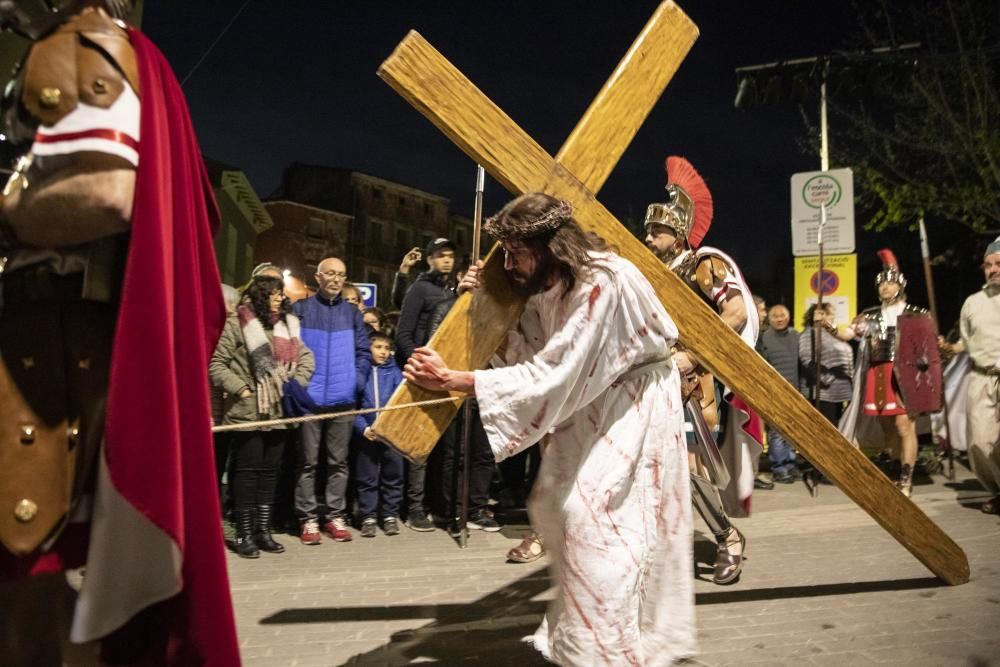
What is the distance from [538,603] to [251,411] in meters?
2.51

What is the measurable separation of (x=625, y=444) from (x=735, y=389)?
86 cm

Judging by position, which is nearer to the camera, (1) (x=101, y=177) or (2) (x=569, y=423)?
(1) (x=101, y=177)

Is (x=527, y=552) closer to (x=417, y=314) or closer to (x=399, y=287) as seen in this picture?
(x=417, y=314)

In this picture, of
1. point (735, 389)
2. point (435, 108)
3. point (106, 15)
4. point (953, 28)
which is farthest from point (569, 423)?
point (953, 28)

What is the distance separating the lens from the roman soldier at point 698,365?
176 inches

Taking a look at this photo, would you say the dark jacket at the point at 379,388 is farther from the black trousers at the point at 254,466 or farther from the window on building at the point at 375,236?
the window on building at the point at 375,236

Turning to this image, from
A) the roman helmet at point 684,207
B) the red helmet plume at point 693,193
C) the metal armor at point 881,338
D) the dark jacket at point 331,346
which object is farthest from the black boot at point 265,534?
the metal armor at point 881,338

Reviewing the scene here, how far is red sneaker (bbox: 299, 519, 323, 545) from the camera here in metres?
5.69

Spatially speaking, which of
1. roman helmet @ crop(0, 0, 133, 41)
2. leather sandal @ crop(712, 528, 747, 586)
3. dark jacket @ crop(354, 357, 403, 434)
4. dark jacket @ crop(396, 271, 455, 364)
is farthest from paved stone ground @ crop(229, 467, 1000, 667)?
roman helmet @ crop(0, 0, 133, 41)

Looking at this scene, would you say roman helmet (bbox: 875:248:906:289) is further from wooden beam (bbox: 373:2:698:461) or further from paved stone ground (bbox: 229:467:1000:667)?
wooden beam (bbox: 373:2:698:461)

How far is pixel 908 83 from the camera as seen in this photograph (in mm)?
13172

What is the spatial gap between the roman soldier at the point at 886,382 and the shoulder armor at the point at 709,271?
14.0ft

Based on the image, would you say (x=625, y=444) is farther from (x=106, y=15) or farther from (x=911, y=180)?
(x=911, y=180)

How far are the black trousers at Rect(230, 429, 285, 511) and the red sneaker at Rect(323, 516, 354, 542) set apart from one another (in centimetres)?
58
